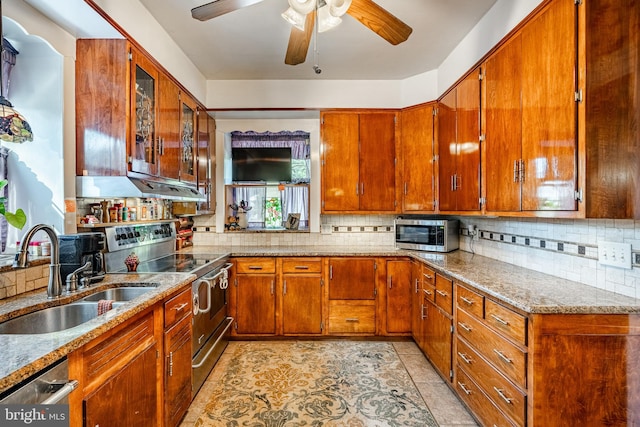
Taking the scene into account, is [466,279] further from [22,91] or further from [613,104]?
[22,91]

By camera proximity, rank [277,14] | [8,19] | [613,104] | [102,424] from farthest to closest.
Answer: [277,14] < [8,19] < [613,104] < [102,424]

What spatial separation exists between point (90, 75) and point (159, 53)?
2.01 feet

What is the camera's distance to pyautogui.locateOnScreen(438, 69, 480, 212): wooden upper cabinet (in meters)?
2.40

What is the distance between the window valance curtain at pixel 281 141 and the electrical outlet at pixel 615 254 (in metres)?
2.84

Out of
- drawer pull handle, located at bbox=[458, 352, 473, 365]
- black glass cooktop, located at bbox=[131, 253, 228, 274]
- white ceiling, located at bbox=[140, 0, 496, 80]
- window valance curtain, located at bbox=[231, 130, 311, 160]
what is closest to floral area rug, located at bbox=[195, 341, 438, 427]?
drawer pull handle, located at bbox=[458, 352, 473, 365]

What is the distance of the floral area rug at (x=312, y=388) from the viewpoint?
6.63 feet

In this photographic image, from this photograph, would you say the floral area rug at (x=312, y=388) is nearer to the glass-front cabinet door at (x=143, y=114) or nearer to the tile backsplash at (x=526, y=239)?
the tile backsplash at (x=526, y=239)

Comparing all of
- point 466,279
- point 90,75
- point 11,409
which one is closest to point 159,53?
point 90,75

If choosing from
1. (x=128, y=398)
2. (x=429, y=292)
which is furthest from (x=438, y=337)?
(x=128, y=398)

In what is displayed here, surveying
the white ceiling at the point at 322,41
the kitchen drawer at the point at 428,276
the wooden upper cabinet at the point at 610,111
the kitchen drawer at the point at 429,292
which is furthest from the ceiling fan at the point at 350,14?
the kitchen drawer at the point at 429,292

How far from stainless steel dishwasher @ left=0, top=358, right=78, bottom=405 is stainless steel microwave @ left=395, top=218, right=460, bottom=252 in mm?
2840

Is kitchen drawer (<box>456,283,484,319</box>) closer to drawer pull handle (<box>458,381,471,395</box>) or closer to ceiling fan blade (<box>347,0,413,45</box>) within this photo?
drawer pull handle (<box>458,381,471,395</box>)

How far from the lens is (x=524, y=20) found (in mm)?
1836

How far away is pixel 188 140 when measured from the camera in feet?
9.75
